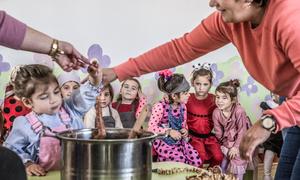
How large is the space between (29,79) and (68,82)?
1.26 ft

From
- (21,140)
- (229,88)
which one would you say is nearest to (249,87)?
(229,88)

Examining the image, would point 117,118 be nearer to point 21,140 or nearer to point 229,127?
point 229,127

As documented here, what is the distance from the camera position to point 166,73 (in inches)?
108

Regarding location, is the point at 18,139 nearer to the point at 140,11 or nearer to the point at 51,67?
the point at 51,67

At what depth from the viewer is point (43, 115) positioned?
1.94m

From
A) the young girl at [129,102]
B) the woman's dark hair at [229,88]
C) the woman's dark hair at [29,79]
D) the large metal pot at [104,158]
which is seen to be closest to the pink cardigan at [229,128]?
the woman's dark hair at [229,88]

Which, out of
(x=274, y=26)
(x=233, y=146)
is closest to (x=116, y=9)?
(x=233, y=146)

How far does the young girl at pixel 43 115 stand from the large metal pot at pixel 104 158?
0.41m

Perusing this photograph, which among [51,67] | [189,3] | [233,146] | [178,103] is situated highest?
[189,3]

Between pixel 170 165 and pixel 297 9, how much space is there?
56 cm

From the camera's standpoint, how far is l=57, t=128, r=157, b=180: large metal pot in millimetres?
960

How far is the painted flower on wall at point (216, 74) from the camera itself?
289 cm

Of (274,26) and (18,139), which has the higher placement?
(274,26)

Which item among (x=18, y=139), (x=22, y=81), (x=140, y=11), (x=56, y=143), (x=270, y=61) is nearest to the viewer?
(x=270, y=61)
